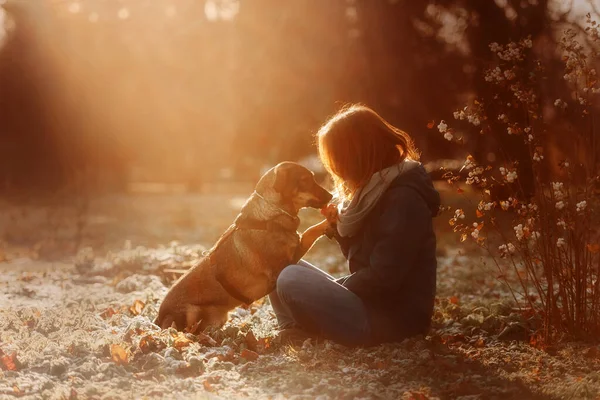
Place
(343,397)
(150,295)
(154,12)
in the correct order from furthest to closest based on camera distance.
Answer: (154,12) < (150,295) < (343,397)

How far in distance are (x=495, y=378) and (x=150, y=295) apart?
4055 mm

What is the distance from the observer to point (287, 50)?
47.9 ft

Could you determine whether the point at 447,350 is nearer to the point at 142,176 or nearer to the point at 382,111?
the point at 382,111

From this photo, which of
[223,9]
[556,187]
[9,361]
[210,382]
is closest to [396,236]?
[556,187]

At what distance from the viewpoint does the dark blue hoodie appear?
4.79m

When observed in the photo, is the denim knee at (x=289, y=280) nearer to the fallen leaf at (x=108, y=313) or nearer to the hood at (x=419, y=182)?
the hood at (x=419, y=182)

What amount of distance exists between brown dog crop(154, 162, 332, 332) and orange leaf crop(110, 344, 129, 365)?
94 cm

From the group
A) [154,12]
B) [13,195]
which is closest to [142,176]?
[13,195]

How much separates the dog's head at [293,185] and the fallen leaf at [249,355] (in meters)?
1.39

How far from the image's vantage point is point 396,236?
477 cm

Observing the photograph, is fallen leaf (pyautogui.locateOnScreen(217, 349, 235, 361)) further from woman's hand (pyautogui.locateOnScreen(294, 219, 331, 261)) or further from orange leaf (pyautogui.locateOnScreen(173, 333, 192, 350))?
woman's hand (pyautogui.locateOnScreen(294, 219, 331, 261))

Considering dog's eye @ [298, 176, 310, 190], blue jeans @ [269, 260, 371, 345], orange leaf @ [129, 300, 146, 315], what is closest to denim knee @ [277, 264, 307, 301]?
blue jeans @ [269, 260, 371, 345]

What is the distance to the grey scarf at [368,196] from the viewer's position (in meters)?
4.79

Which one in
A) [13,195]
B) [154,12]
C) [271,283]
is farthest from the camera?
[13,195]
